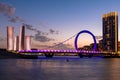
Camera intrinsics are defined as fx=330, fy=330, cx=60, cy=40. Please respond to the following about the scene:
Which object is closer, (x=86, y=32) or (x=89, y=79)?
(x=89, y=79)

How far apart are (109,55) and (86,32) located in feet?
112

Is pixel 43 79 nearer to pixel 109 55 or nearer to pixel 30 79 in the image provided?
pixel 30 79

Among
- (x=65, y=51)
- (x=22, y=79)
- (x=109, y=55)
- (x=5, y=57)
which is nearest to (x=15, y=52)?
(x=5, y=57)

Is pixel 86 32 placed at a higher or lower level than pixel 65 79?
higher

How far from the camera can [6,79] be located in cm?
3378

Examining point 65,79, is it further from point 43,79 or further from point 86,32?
point 86,32

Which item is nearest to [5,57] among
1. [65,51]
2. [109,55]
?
[65,51]

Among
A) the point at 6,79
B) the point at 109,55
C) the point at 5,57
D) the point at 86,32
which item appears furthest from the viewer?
the point at 109,55

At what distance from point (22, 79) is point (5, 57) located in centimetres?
10433

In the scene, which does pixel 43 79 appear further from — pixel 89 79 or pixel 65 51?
pixel 65 51

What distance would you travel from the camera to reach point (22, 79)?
112 feet

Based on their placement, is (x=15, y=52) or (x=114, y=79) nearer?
(x=114, y=79)

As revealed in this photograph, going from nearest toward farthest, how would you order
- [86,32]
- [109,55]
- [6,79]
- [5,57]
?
[6,79] → [5,57] → [86,32] → [109,55]

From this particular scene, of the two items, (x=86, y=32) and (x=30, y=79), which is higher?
(x=86, y=32)
